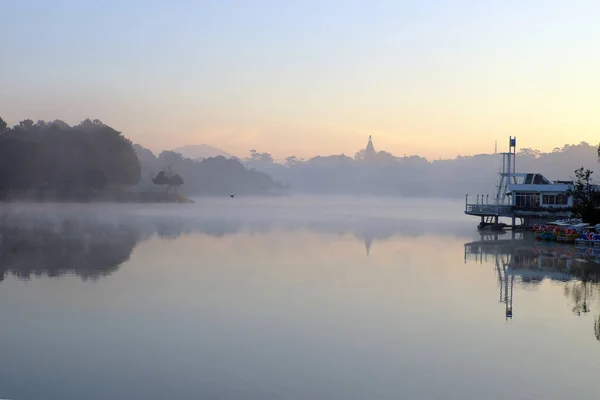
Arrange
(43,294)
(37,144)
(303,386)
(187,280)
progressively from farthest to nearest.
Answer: (37,144) → (187,280) → (43,294) → (303,386)

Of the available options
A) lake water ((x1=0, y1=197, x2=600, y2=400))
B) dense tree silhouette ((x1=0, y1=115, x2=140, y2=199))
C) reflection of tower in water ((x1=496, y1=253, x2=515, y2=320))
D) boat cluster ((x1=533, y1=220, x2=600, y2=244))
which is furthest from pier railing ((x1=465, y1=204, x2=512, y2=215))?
dense tree silhouette ((x1=0, y1=115, x2=140, y2=199))

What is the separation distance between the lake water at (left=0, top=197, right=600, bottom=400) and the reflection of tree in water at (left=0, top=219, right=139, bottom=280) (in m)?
0.25

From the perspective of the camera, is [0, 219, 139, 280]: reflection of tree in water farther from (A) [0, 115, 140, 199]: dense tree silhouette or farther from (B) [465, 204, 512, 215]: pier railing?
(A) [0, 115, 140, 199]: dense tree silhouette

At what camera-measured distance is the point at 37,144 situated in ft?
372

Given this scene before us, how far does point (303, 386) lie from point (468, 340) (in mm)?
6219

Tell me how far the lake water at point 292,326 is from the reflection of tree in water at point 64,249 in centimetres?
25

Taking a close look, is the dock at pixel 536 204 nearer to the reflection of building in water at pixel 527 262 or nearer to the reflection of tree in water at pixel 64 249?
the reflection of building in water at pixel 527 262

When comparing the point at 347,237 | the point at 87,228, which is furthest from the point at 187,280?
the point at 87,228

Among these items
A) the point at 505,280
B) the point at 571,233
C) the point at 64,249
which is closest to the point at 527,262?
the point at 505,280

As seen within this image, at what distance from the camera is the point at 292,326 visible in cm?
1878

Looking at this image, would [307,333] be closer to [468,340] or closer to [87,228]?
[468,340]

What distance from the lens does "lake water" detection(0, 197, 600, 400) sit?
44.2 ft

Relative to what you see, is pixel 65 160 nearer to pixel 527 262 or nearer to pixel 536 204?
pixel 536 204

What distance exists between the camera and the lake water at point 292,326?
13.5 meters
